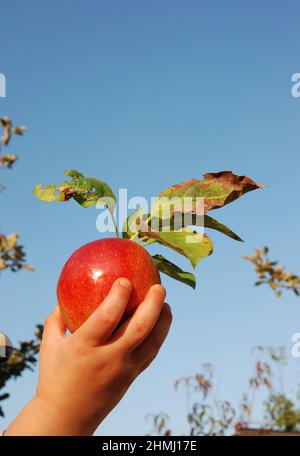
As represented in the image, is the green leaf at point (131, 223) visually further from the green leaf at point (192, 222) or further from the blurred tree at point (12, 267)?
the blurred tree at point (12, 267)

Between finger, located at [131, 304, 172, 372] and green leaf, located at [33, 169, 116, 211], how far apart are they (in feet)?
1.54

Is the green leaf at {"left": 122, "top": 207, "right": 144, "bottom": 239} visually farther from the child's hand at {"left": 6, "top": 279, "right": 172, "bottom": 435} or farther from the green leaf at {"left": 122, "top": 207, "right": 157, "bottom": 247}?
the child's hand at {"left": 6, "top": 279, "right": 172, "bottom": 435}

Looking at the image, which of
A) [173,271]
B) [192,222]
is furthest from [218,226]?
[173,271]

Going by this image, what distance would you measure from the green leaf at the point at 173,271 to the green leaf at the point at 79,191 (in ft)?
0.88

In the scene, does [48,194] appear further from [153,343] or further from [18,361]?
[18,361]

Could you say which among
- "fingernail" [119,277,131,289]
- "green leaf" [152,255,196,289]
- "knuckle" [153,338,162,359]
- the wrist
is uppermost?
"green leaf" [152,255,196,289]

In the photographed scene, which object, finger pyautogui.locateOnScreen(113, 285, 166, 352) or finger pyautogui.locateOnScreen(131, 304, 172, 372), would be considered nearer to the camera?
finger pyautogui.locateOnScreen(113, 285, 166, 352)

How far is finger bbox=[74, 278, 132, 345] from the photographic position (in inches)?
60.0

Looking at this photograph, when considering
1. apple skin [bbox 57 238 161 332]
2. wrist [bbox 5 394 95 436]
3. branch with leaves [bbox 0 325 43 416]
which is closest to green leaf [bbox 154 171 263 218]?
apple skin [bbox 57 238 161 332]

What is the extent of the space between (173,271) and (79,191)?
448mm

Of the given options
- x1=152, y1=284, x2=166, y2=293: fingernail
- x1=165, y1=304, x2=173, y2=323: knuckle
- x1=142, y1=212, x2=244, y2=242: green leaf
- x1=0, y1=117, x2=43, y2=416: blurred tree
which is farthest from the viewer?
x1=0, y1=117, x2=43, y2=416: blurred tree

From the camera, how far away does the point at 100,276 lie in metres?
1.79

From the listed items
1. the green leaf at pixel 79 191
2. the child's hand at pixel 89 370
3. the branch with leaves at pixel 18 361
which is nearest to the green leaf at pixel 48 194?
the green leaf at pixel 79 191
